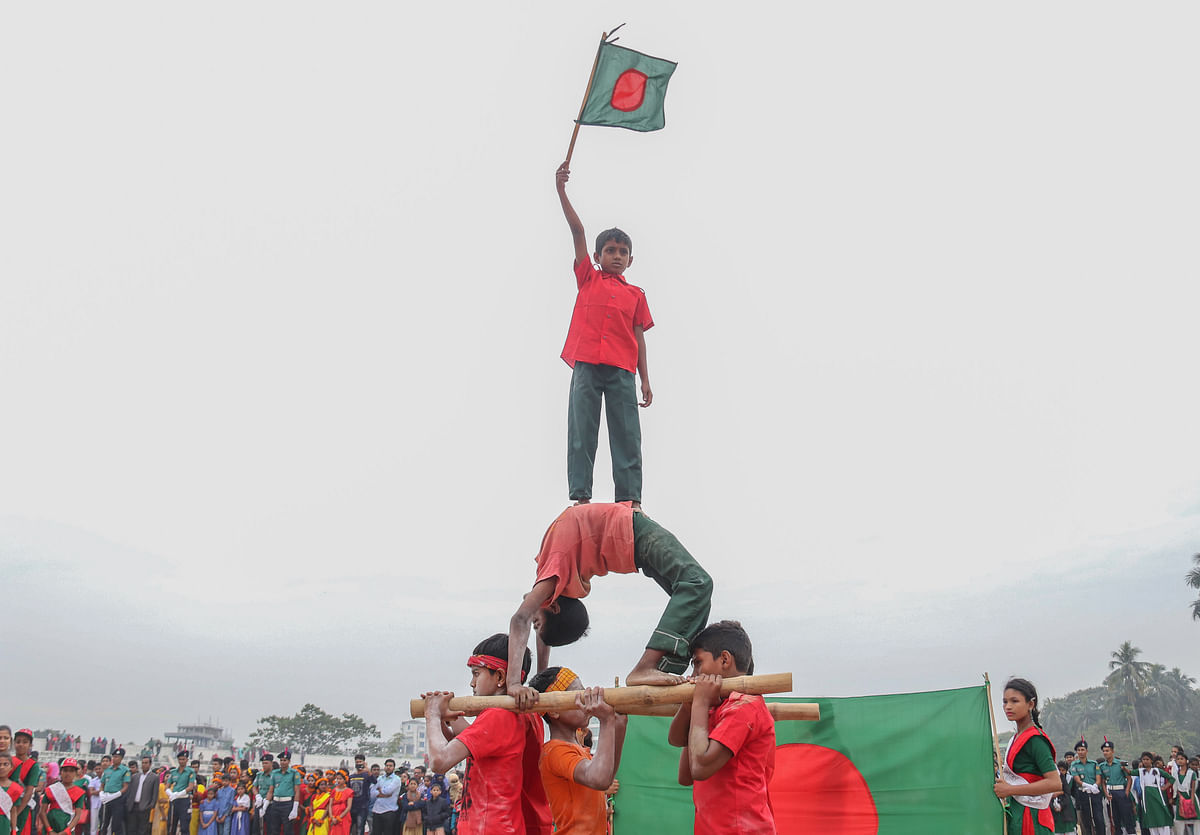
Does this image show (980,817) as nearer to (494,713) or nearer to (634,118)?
(494,713)

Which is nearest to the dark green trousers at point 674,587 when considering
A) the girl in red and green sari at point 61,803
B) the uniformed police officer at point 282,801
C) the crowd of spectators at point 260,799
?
the girl in red and green sari at point 61,803

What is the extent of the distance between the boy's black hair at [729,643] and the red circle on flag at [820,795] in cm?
362

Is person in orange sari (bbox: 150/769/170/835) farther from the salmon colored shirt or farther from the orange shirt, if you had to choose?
the salmon colored shirt

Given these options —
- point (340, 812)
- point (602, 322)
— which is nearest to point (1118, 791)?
point (340, 812)

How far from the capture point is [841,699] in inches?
328

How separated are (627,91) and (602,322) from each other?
1.86 meters

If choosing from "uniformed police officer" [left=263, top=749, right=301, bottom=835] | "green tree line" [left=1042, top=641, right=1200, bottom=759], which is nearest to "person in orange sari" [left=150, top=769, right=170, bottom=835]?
"uniformed police officer" [left=263, top=749, right=301, bottom=835]

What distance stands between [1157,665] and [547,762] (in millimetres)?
93657

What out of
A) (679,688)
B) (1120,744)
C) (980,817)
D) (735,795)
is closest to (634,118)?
(679,688)

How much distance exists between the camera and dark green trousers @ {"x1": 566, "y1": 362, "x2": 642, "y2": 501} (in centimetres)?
629

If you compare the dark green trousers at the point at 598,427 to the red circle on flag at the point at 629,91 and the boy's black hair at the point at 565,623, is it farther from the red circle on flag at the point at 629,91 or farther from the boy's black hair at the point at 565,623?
the red circle on flag at the point at 629,91

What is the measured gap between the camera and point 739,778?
A: 4.49 m

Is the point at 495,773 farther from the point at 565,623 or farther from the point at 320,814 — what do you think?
the point at 320,814

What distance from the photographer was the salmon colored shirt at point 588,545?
5.52 meters
